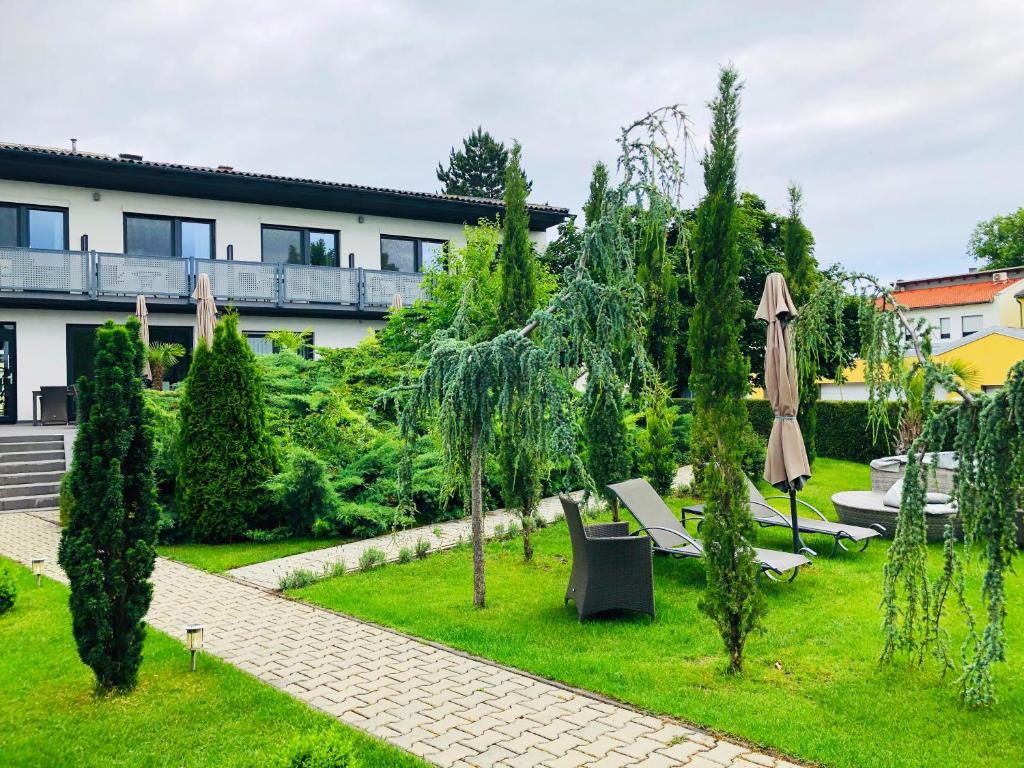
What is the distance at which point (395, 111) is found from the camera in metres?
20.8

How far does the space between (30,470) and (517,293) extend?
10906mm

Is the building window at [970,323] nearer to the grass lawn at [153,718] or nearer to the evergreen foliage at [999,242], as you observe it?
the evergreen foliage at [999,242]

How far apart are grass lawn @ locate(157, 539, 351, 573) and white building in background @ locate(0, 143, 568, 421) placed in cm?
979

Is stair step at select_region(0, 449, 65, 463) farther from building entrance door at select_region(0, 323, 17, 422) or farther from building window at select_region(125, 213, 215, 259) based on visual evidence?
building window at select_region(125, 213, 215, 259)

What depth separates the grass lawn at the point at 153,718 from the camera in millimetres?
4281

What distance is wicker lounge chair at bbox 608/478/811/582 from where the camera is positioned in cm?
749

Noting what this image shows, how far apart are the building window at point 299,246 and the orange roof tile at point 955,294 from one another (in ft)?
122

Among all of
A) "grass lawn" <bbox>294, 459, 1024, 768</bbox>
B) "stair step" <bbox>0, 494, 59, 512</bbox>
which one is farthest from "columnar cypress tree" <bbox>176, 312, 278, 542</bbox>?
"stair step" <bbox>0, 494, 59, 512</bbox>

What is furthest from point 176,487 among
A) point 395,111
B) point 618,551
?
point 395,111

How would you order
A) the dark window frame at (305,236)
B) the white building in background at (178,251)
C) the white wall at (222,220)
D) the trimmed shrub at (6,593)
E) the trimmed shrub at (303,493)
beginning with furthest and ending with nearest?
the dark window frame at (305,236)
the white wall at (222,220)
the white building in background at (178,251)
the trimmed shrub at (303,493)
the trimmed shrub at (6,593)

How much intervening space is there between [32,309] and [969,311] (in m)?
50.9

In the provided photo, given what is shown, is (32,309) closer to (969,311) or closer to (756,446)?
(756,446)

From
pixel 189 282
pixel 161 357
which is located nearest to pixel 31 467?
pixel 161 357

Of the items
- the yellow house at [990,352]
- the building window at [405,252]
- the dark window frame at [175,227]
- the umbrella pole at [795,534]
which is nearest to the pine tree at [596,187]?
the umbrella pole at [795,534]
